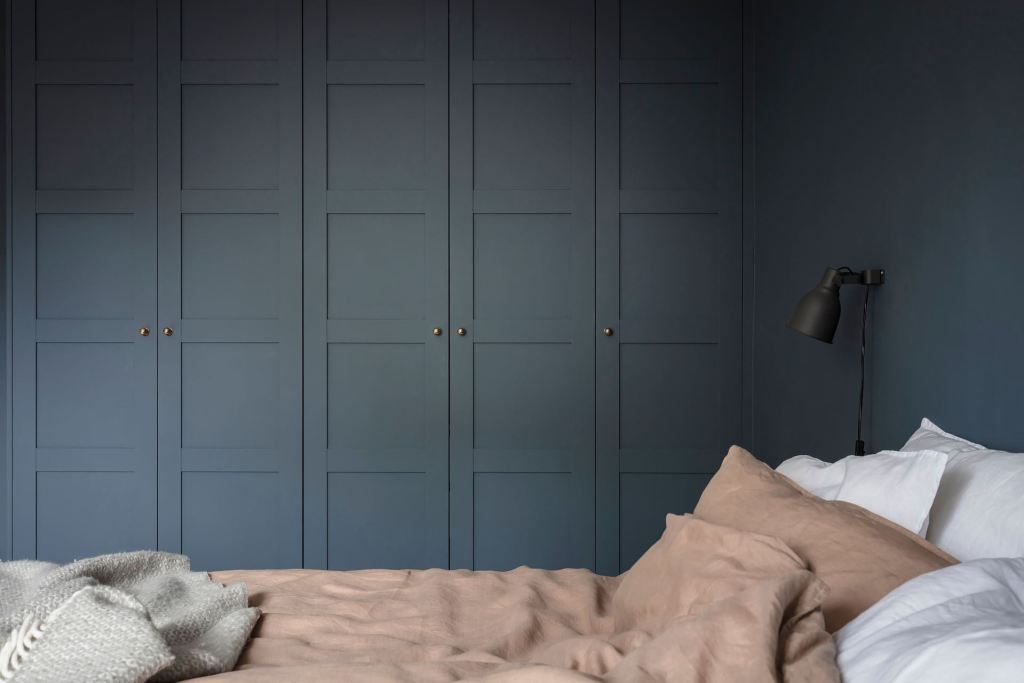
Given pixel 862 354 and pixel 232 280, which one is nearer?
pixel 862 354

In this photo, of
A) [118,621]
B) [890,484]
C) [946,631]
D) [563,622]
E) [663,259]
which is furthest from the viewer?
[663,259]

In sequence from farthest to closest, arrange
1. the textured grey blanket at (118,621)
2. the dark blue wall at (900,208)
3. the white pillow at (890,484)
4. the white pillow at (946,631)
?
the dark blue wall at (900,208), the white pillow at (890,484), the textured grey blanket at (118,621), the white pillow at (946,631)

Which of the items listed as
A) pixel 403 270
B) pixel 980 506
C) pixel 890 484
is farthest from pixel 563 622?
pixel 403 270

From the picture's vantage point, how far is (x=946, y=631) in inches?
33.1

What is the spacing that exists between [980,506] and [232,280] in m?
2.70

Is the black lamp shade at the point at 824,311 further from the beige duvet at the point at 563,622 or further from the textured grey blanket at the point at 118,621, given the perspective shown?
the textured grey blanket at the point at 118,621

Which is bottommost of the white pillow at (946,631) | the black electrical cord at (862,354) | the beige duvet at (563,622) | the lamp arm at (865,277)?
the beige duvet at (563,622)

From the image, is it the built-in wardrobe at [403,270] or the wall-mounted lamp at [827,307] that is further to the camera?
the built-in wardrobe at [403,270]

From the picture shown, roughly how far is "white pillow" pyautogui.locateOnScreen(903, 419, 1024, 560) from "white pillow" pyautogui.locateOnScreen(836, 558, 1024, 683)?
0.24m

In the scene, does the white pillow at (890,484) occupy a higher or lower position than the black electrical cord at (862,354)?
lower

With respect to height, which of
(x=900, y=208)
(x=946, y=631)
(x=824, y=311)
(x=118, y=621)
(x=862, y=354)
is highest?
(x=900, y=208)

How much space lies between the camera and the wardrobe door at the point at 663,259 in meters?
3.11

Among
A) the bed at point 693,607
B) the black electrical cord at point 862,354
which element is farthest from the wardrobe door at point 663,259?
the bed at point 693,607

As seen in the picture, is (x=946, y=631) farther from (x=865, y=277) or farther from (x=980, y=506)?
(x=865, y=277)
